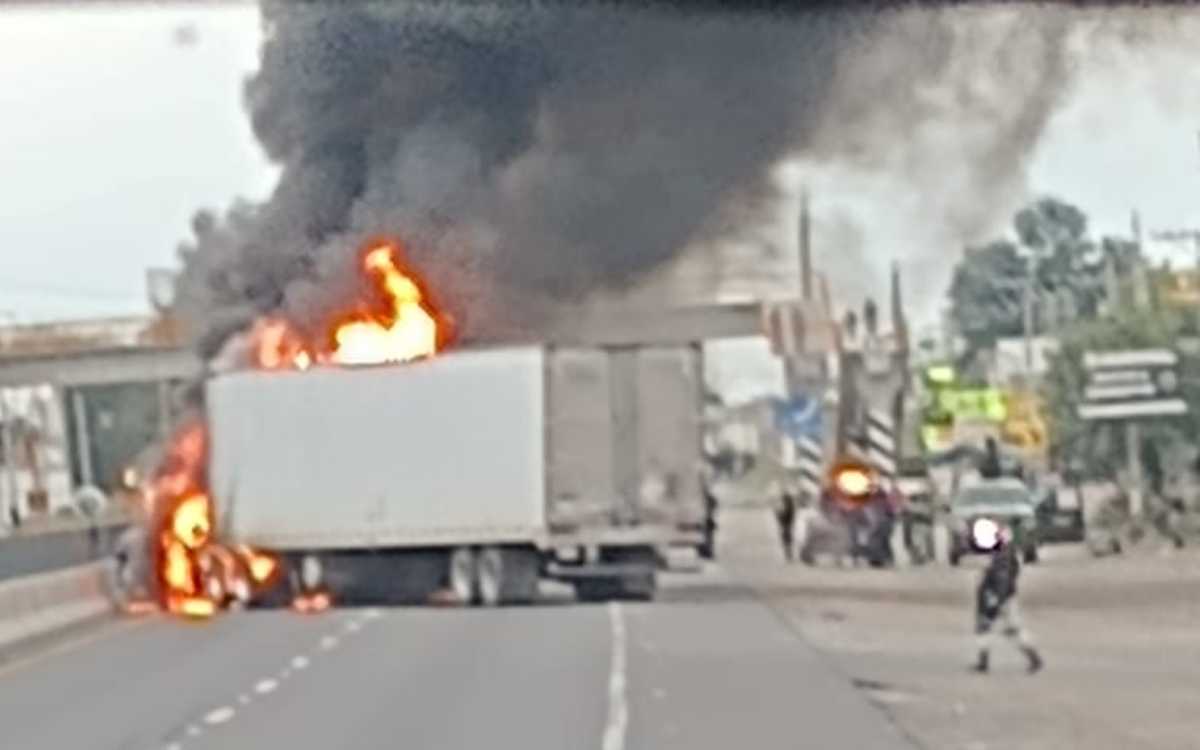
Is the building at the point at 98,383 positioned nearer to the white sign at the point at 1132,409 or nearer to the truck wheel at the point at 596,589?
the truck wheel at the point at 596,589

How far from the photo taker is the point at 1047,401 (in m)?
30.0

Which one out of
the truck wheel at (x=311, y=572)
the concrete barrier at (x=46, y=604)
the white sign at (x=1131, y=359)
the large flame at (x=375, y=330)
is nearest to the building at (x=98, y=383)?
the large flame at (x=375, y=330)

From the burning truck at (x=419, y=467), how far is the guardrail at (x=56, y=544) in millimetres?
562

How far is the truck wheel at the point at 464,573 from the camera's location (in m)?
18.3

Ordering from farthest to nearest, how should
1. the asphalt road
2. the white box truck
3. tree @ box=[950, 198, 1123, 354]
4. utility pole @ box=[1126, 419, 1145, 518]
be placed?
utility pole @ box=[1126, 419, 1145, 518], tree @ box=[950, 198, 1123, 354], the asphalt road, the white box truck

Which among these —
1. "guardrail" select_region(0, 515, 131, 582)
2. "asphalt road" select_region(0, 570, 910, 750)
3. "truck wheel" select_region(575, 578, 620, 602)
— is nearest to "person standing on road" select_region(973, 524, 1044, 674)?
"asphalt road" select_region(0, 570, 910, 750)

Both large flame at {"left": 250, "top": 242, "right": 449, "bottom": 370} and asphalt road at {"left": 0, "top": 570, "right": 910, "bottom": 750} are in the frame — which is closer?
large flame at {"left": 250, "top": 242, "right": 449, "bottom": 370}

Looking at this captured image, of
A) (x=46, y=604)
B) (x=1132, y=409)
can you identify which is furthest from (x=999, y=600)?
(x=1132, y=409)

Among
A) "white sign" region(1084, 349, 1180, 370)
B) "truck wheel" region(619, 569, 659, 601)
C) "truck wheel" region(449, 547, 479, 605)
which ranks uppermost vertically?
"white sign" region(1084, 349, 1180, 370)

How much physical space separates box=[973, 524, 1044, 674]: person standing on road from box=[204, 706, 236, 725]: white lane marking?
4.70m

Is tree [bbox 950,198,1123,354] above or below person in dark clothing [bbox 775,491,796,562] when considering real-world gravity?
above

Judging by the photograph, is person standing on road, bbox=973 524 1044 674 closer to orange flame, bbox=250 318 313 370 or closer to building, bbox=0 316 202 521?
orange flame, bbox=250 318 313 370

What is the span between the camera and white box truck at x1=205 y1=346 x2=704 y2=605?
16.8 metres

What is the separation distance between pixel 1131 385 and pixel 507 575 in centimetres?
1542
